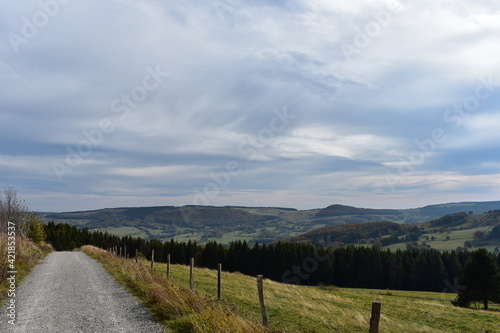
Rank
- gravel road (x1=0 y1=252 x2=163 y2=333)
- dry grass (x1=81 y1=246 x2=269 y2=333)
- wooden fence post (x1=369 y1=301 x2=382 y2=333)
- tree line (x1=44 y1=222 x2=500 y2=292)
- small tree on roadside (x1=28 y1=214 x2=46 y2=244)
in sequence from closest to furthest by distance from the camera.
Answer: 1. wooden fence post (x1=369 y1=301 x2=382 y2=333)
2. dry grass (x1=81 y1=246 x2=269 y2=333)
3. gravel road (x1=0 y1=252 x2=163 y2=333)
4. small tree on roadside (x1=28 y1=214 x2=46 y2=244)
5. tree line (x1=44 y1=222 x2=500 y2=292)

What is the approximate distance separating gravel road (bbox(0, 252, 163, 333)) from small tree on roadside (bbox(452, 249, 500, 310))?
6762 centimetres

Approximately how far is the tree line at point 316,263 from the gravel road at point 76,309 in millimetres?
95607

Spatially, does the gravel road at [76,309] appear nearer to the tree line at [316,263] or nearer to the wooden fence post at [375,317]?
the wooden fence post at [375,317]

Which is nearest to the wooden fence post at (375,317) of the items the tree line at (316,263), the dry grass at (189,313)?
the dry grass at (189,313)

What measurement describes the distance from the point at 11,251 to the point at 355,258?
11452 centimetres

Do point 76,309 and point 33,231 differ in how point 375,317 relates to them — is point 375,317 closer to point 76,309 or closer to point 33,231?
point 76,309

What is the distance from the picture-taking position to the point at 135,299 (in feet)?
46.0

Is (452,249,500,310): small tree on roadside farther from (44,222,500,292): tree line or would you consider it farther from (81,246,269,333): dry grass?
(81,246,269,333): dry grass

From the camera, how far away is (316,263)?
110625mm

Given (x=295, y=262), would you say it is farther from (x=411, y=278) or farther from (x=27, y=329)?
(x=27, y=329)

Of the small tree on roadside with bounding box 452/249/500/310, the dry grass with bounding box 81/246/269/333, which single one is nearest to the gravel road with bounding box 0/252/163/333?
Result: the dry grass with bounding box 81/246/269/333

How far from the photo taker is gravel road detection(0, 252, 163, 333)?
975cm

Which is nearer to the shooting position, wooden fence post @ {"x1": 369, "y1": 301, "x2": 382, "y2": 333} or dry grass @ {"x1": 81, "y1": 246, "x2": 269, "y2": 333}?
wooden fence post @ {"x1": 369, "y1": 301, "x2": 382, "y2": 333}

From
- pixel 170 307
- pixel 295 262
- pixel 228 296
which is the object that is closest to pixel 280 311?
pixel 228 296
